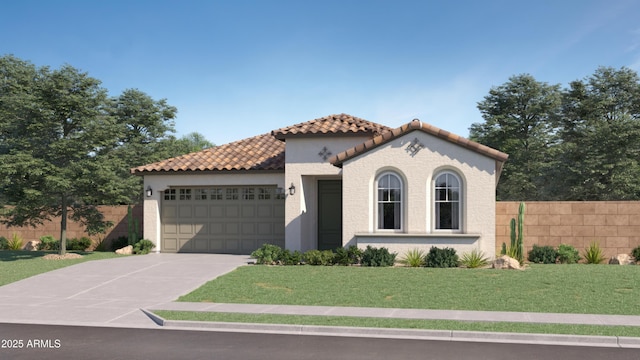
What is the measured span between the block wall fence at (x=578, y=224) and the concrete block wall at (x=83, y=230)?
15.5 meters

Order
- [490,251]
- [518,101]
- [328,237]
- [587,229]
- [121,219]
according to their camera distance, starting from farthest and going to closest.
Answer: [518,101] → [121,219] → [328,237] → [587,229] → [490,251]

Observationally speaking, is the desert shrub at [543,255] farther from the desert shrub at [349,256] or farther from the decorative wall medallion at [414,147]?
the desert shrub at [349,256]

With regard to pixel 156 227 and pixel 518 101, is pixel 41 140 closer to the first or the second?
pixel 156 227

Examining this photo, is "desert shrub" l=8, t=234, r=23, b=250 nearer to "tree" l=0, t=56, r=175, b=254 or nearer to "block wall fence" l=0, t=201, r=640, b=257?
"tree" l=0, t=56, r=175, b=254

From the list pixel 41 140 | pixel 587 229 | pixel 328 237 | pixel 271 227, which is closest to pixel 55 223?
pixel 41 140

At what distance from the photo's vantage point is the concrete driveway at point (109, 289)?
13859mm

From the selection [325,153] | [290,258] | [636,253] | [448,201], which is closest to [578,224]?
[636,253]

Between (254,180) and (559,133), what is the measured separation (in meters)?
27.8

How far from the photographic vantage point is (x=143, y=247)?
26141 mm

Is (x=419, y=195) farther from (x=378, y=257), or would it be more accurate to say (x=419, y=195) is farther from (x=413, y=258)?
(x=378, y=257)

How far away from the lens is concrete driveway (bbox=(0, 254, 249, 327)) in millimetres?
13859

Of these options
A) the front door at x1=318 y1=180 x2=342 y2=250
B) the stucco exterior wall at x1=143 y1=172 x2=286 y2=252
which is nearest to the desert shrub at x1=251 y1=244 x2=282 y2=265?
the front door at x1=318 y1=180 x2=342 y2=250

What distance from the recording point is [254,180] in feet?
84.2

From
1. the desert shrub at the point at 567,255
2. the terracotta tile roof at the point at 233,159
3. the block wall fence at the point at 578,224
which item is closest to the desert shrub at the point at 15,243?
the terracotta tile roof at the point at 233,159
